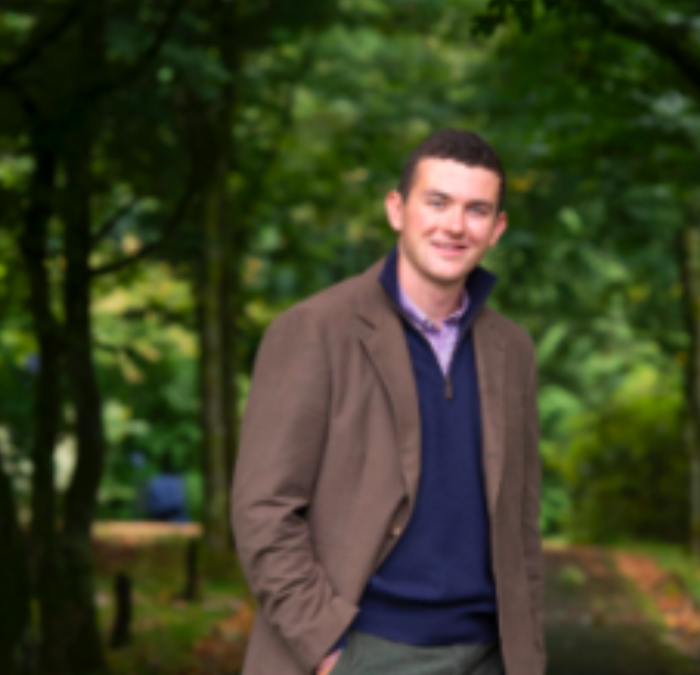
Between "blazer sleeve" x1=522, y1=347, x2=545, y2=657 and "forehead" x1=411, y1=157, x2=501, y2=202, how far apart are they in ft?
1.70

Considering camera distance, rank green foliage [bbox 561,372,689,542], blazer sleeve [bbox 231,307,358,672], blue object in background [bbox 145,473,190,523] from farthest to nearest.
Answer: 1. blue object in background [bbox 145,473,190,523]
2. green foliage [bbox 561,372,689,542]
3. blazer sleeve [bbox 231,307,358,672]

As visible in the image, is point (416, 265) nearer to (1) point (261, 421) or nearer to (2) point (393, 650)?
(1) point (261, 421)

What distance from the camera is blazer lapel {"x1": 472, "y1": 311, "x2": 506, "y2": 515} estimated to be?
3.21 m

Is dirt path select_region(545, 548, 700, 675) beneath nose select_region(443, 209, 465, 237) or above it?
beneath

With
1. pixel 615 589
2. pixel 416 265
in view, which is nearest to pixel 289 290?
pixel 615 589

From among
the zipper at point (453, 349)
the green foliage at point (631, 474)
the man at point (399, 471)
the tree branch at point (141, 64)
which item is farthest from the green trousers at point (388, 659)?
the green foliage at point (631, 474)

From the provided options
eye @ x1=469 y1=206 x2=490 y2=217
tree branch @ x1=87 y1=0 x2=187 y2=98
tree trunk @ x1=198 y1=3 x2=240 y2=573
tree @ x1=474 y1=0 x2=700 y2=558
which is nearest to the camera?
eye @ x1=469 y1=206 x2=490 y2=217

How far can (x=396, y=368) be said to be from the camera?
126 inches

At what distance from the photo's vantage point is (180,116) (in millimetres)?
13234

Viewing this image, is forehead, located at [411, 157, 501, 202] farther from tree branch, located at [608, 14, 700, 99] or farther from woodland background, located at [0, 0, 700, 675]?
tree branch, located at [608, 14, 700, 99]

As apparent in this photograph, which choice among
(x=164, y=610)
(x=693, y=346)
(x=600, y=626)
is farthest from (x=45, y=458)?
(x=693, y=346)

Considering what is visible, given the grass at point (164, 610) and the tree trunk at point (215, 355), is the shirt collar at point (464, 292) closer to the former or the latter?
the grass at point (164, 610)

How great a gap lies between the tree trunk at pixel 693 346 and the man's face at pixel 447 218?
1486cm

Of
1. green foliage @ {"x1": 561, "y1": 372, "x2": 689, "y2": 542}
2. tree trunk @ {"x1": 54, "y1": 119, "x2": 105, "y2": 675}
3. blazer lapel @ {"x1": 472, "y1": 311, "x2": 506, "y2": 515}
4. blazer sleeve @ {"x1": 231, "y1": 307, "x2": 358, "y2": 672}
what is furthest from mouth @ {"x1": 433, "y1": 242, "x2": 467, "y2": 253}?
green foliage @ {"x1": 561, "y1": 372, "x2": 689, "y2": 542}
